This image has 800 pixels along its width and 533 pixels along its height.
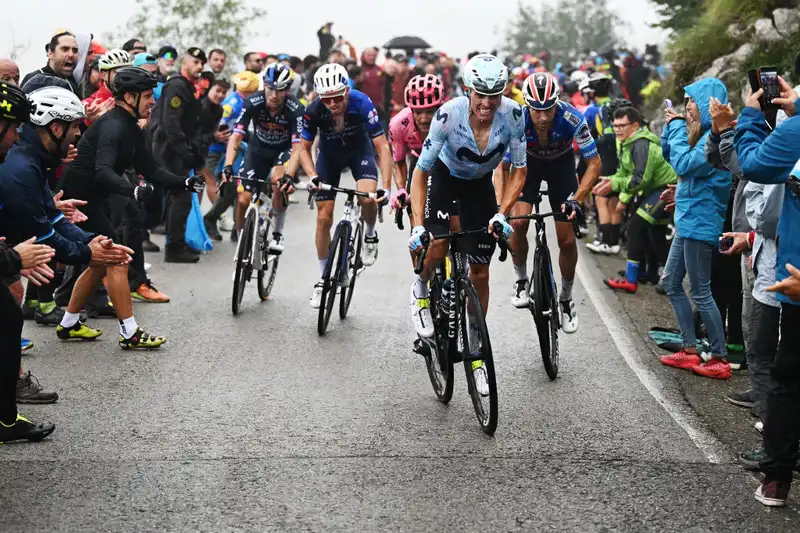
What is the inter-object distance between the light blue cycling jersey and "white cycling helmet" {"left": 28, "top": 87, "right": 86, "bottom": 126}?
244 centimetres

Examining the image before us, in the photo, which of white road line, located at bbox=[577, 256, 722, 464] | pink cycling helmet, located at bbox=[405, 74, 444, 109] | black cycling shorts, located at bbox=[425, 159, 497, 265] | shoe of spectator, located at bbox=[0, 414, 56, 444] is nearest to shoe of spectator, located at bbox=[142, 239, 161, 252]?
white road line, located at bbox=[577, 256, 722, 464]

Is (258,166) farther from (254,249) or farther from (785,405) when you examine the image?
(785,405)

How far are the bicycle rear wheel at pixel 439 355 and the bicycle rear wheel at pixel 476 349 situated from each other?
19 cm

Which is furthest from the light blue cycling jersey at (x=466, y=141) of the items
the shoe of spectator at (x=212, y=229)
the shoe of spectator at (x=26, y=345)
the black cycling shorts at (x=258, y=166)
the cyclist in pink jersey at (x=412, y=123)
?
the shoe of spectator at (x=212, y=229)

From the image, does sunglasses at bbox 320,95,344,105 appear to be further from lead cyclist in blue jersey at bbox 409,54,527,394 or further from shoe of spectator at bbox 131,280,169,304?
shoe of spectator at bbox 131,280,169,304

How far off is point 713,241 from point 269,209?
4604 millimetres

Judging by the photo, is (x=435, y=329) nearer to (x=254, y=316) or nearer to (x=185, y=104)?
(x=254, y=316)

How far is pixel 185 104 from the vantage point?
13.9m

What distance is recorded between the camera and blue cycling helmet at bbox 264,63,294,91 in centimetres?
1152

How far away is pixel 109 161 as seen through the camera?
964 cm

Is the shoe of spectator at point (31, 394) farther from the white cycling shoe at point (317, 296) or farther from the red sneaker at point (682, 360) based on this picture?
the red sneaker at point (682, 360)

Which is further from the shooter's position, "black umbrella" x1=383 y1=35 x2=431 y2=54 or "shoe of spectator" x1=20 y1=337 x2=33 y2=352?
"black umbrella" x1=383 y1=35 x2=431 y2=54

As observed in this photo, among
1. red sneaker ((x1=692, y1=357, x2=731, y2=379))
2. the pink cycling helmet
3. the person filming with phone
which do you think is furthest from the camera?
the pink cycling helmet

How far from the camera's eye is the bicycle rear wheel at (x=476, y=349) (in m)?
6.85
